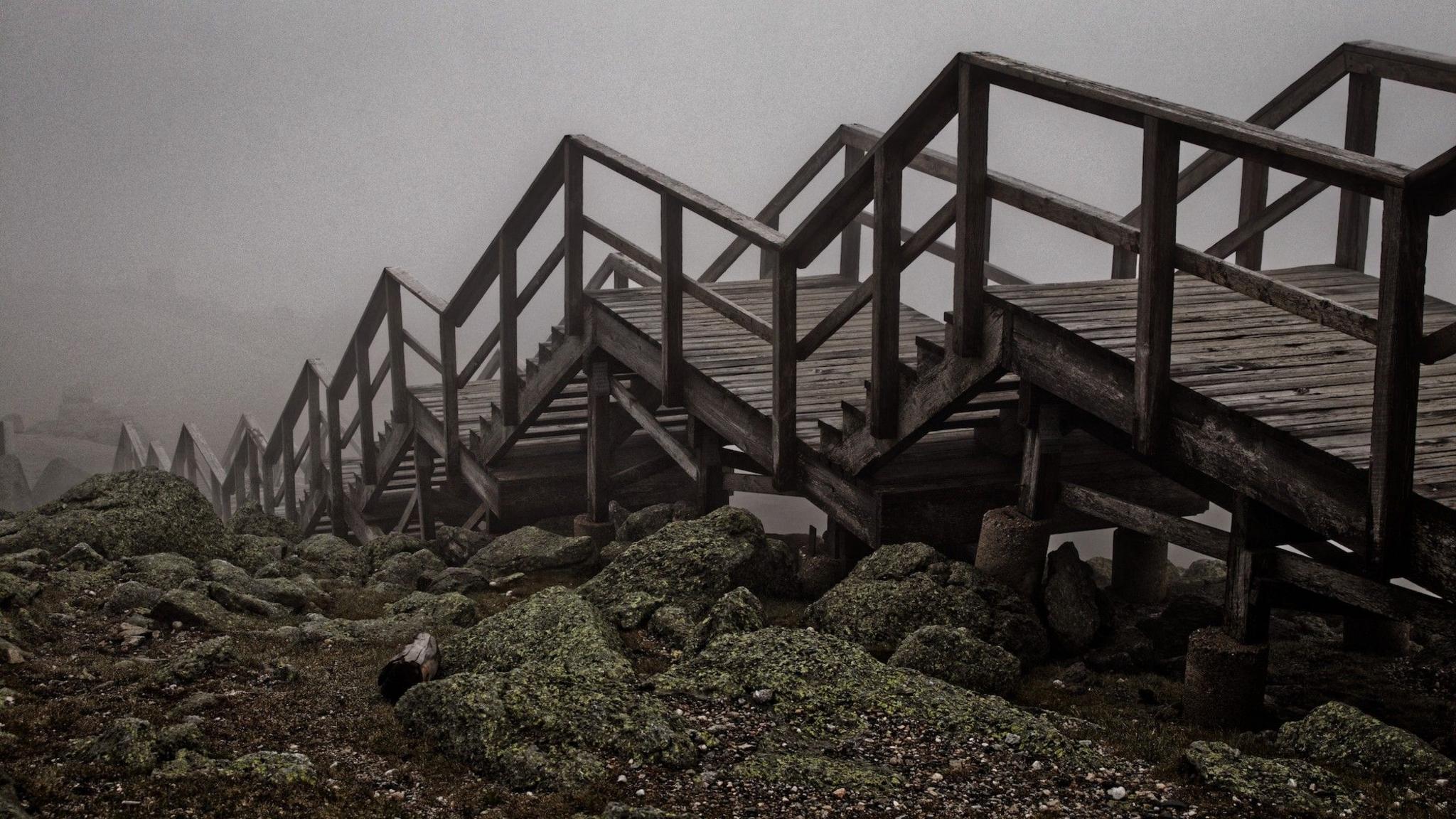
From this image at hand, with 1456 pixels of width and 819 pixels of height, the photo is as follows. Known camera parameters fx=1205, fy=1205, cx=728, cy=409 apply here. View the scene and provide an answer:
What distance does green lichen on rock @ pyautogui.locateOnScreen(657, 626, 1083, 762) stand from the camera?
3939 millimetres

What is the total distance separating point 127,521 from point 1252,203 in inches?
266

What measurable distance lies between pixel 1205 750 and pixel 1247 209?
4.29 m

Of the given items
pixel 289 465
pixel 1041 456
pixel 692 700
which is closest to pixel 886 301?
pixel 1041 456

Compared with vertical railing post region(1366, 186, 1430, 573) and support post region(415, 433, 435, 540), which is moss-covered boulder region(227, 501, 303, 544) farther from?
vertical railing post region(1366, 186, 1430, 573)

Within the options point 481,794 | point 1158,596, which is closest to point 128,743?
point 481,794

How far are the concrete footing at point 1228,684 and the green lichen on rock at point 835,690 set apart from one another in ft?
2.03

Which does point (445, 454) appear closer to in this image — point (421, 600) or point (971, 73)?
point (421, 600)

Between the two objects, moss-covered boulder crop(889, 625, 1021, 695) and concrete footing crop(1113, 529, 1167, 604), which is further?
concrete footing crop(1113, 529, 1167, 604)

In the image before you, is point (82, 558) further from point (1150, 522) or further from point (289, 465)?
point (289, 465)

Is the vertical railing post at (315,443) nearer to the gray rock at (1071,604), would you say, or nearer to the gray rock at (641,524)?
the gray rock at (641,524)

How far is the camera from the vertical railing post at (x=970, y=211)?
194 inches

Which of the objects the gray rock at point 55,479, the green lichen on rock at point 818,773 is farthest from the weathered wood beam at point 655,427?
the gray rock at point 55,479

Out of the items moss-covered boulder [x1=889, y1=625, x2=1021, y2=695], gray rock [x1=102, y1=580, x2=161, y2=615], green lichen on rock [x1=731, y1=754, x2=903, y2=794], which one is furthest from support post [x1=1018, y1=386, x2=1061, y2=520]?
gray rock [x1=102, y1=580, x2=161, y2=615]

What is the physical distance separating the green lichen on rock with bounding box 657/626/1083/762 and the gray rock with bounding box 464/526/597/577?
Result: 109 inches
